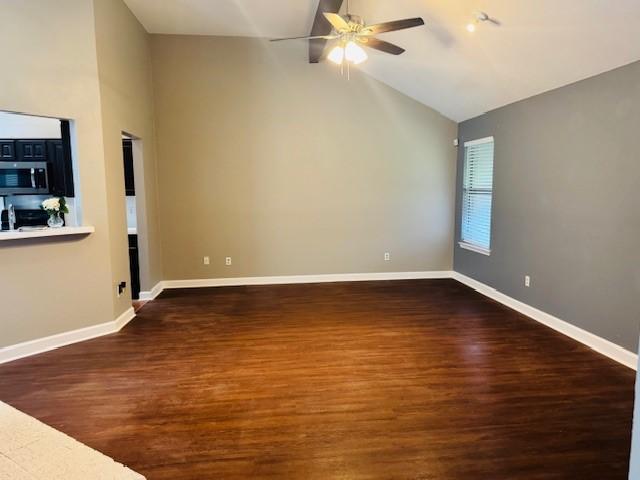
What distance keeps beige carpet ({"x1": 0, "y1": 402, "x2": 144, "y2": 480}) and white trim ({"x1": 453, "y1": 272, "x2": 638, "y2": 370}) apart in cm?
288

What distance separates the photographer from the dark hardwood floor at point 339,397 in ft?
6.83

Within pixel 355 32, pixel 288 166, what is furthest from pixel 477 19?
pixel 288 166

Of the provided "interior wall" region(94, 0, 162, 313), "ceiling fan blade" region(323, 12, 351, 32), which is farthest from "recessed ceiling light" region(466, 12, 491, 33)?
"interior wall" region(94, 0, 162, 313)

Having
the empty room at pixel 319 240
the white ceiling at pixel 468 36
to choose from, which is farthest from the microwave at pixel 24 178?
the white ceiling at pixel 468 36

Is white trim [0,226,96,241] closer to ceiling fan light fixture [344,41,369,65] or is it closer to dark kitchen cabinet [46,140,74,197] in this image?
dark kitchen cabinet [46,140,74,197]

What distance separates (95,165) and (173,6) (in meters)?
2.08

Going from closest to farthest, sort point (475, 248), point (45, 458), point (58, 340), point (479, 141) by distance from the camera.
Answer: point (45, 458) < point (58, 340) < point (479, 141) < point (475, 248)

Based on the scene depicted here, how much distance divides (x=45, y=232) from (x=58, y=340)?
101cm

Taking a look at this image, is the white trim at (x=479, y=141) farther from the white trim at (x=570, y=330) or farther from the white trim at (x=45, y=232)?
the white trim at (x=45, y=232)

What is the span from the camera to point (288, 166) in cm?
571

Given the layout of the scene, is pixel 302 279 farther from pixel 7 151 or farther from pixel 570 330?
pixel 7 151

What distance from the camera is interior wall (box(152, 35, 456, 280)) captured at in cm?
545

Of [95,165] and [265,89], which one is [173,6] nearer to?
[265,89]

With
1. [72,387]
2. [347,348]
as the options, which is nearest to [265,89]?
[347,348]
